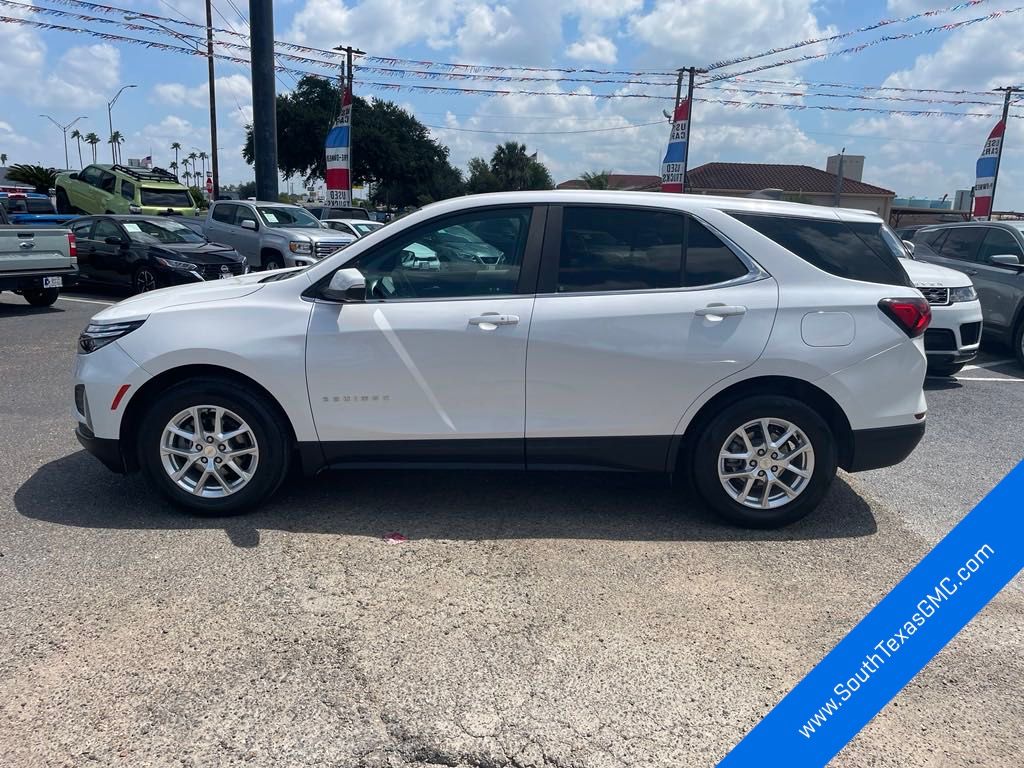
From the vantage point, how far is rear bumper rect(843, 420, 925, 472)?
427cm

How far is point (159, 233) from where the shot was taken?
14164 mm

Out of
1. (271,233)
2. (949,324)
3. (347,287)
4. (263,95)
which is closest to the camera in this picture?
(347,287)

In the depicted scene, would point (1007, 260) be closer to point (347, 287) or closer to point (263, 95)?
point (347, 287)

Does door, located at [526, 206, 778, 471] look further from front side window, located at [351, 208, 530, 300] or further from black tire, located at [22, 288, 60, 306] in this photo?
black tire, located at [22, 288, 60, 306]

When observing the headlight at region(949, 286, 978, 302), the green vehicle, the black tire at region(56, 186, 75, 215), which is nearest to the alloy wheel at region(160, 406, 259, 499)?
the headlight at region(949, 286, 978, 302)

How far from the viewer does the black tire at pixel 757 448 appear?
165 inches

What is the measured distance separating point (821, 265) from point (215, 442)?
334 centimetres

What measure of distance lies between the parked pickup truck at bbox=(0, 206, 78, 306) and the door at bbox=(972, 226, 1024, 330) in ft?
42.4

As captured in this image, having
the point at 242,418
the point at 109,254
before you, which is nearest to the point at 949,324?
the point at 242,418

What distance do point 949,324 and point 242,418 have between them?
710 cm

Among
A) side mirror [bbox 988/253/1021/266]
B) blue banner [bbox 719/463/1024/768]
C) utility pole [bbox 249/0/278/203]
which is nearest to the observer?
blue banner [bbox 719/463/1024/768]

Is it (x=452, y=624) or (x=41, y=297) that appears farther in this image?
(x=41, y=297)

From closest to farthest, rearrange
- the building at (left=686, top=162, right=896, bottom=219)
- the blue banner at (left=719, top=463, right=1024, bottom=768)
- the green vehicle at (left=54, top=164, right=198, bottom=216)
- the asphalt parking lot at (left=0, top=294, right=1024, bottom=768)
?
the blue banner at (left=719, top=463, right=1024, bottom=768) < the asphalt parking lot at (left=0, top=294, right=1024, bottom=768) < the green vehicle at (left=54, top=164, right=198, bottom=216) < the building at (left=686, top=162, right=896, bottom=219)

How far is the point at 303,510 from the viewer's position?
449 centimetres
